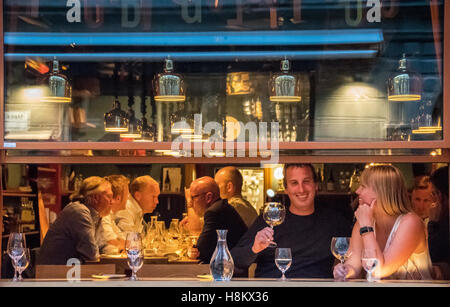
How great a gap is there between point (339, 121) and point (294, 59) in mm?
467

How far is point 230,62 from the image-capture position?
4.85m

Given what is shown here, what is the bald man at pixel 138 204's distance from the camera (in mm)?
6407

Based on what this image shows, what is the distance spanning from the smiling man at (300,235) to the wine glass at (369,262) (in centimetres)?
75

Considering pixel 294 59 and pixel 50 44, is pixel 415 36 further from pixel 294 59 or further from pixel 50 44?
pixel 50 44

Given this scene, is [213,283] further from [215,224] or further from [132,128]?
[215,224]

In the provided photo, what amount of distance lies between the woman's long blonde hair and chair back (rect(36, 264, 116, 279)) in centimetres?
162

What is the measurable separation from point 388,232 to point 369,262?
0.59 m

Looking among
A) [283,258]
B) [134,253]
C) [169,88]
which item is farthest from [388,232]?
[169,88]

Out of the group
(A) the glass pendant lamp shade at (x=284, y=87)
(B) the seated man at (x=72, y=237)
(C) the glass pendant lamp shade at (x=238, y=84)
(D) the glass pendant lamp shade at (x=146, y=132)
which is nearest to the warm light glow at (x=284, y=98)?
(A) the glass pendant lamp shade at (x=284, y=87)

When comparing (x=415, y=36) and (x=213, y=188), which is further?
(x=213, y=188)

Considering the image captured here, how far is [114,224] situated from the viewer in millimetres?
6281

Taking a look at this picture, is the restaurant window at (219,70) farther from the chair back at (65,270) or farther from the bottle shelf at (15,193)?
the bottle shelf at (15,193)

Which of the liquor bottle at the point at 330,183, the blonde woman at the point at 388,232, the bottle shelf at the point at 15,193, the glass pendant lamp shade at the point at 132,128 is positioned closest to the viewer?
the blonde woman at the point at 388,232
